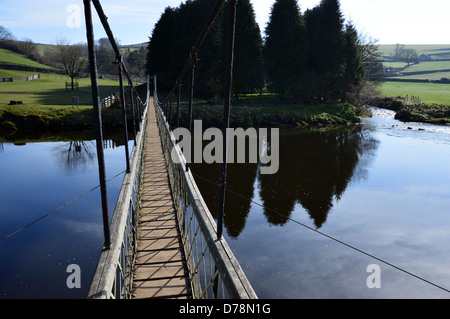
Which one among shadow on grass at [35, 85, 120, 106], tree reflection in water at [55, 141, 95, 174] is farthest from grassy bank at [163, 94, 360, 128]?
tree reflection in water at [55, 141, 95, 174]

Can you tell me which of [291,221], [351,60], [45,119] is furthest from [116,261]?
[351,60]

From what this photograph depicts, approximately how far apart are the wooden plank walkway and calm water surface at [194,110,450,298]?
98.9 inches

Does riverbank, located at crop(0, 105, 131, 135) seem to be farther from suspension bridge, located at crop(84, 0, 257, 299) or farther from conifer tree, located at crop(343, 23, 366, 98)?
conifer tree, located at crop(343, 23, 366, 98)

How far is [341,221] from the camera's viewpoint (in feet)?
37.8

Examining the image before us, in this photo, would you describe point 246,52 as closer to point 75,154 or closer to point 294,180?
point 75,154

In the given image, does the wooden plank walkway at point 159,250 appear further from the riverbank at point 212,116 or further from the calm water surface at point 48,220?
the riverbank at point 212,116

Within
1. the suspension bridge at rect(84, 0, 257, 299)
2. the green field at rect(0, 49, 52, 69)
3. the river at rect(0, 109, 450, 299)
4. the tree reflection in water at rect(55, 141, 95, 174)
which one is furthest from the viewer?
the green field at rect(0, 49, 52, 69)

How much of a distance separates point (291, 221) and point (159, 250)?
7.35 metres

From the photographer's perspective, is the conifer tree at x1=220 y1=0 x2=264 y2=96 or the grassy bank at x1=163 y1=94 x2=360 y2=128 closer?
the grassy bank at x1=163 y1=94 x2=360 y2=128

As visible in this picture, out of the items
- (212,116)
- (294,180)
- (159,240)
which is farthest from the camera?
(212,116)

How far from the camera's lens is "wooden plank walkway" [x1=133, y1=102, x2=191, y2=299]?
4.09 meters

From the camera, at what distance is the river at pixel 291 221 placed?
312 inches

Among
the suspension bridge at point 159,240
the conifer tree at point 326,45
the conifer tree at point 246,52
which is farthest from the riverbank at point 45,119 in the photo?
the conifer tree at point 326,45

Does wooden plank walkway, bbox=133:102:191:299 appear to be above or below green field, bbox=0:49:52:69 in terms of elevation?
below
